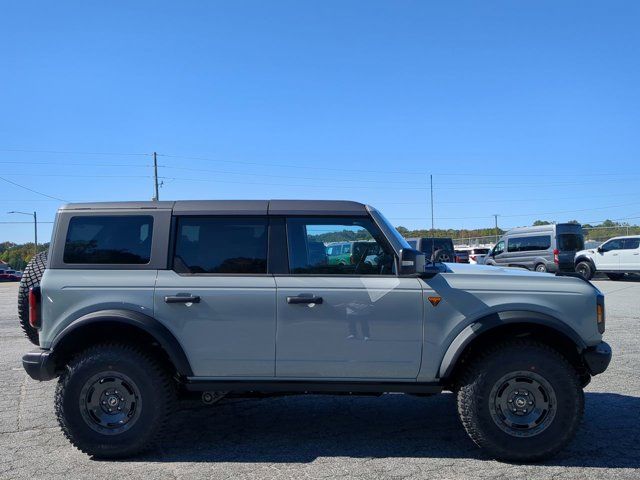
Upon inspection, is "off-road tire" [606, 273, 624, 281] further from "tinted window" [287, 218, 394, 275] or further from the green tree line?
the green tree line

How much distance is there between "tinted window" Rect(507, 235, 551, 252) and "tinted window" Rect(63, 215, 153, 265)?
20606mm

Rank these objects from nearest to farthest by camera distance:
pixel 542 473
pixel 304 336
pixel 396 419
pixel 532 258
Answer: pixel 542 473
pixel 304 336
pixel 396 419
pixel 532 258

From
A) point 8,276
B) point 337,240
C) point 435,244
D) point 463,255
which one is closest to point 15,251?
point 8,276

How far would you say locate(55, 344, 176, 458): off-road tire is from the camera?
4320mm

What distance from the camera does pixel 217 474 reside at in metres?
4.05

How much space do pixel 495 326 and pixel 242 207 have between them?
2194mm

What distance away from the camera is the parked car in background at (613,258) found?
864 inches

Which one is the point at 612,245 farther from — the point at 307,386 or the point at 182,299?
the point at 182,299

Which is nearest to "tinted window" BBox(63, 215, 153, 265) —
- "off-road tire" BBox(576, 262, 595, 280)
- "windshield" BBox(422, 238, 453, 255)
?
"windshield" BBox(422, 238, 453, 255)

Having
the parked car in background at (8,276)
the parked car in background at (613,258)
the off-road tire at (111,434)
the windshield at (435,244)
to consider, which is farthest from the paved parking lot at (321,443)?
the parked car in background at (8,276)

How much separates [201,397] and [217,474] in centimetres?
78

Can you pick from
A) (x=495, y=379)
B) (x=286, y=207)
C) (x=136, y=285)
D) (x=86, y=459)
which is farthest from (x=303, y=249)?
(x=86, y=459)

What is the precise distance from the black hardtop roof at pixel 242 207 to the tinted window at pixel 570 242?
19.7 metres

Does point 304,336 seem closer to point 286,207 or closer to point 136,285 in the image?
point 286,207
